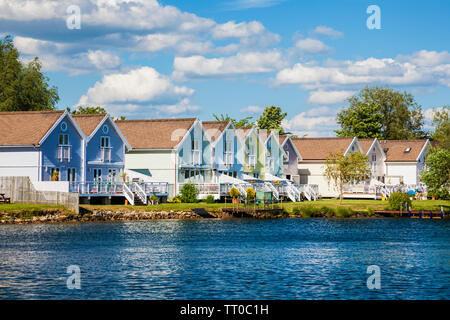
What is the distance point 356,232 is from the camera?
55062 mm

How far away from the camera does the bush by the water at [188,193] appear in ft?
228

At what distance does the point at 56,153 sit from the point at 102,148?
6.58 metres

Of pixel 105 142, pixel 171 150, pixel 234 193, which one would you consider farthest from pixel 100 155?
pixel 234 193

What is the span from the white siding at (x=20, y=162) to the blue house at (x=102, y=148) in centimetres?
590

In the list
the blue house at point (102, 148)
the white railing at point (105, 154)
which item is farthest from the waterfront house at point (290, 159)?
the white railing at point (105, 154)

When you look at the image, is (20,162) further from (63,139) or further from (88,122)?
(88,122)

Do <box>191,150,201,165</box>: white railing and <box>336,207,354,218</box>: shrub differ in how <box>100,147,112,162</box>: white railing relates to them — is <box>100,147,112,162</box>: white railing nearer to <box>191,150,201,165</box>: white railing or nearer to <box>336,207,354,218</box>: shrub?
<box>191,150,201,165</box>: white railing

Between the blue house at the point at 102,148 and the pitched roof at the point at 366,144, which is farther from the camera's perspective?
the pitched roof at the point at 366,144

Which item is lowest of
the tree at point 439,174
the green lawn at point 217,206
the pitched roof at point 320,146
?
the green lawn at point 217,206

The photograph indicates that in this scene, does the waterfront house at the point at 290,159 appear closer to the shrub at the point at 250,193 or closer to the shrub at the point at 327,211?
the shrub at the point at 250,193

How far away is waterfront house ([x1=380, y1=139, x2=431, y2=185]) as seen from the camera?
104 m
